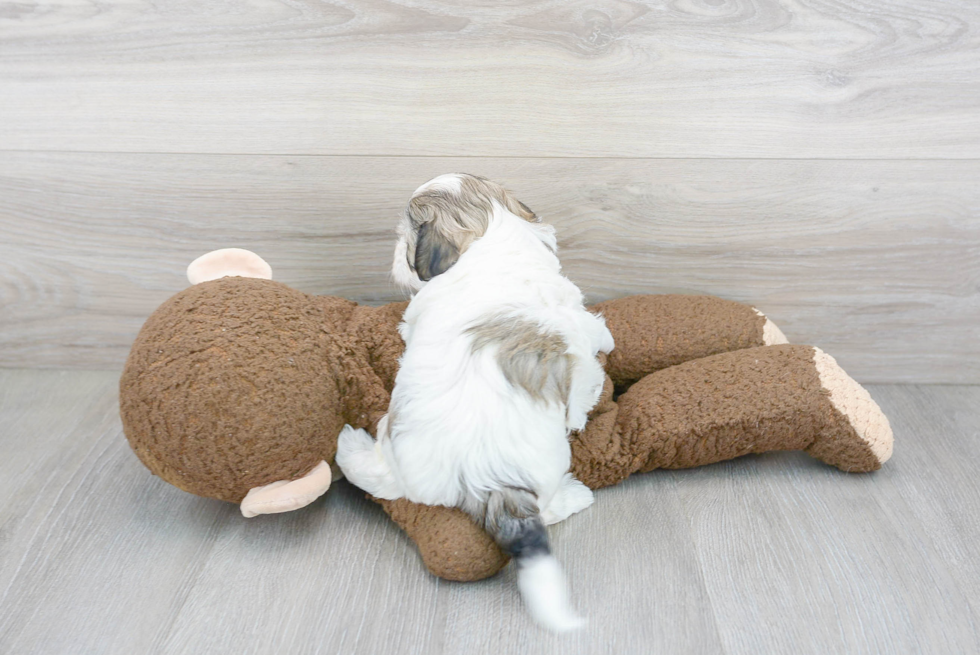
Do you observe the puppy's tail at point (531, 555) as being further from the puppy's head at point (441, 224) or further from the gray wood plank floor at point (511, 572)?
the puppy's head at point (441, 224)

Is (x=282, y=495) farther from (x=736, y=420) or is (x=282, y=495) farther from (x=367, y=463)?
(x=736, y=420)

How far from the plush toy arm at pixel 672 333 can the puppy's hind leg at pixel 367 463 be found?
0.47 meters

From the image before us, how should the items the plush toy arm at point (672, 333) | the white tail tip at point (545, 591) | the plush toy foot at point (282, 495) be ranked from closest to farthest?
1. the white tail tip at point (545, 591)
2. the plush toy foot at point (282, 495)
3. the plush toy arm at point (672, 333)

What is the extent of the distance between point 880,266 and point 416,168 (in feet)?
3.07

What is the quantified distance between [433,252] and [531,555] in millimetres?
460

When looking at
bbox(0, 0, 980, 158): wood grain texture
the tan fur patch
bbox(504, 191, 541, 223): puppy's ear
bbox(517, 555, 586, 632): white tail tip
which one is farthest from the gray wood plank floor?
bbox(0, 0, 980, 158): wood grain texture

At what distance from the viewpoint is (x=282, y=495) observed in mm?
1074

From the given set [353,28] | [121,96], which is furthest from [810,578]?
[121,96]

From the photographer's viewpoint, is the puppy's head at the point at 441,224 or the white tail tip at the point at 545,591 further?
the puppy's head at the point at 441,224

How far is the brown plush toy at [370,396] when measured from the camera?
1038 mm

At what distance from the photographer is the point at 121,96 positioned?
4.39 ft

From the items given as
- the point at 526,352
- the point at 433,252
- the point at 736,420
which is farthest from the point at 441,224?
the point at 736,420

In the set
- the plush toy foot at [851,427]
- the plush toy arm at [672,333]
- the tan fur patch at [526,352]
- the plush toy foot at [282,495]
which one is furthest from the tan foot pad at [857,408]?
the plush toy foot at [282,495]

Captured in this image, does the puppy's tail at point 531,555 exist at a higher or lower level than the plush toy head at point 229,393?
lower
